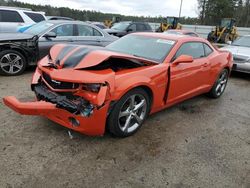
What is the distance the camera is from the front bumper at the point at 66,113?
2.96 meters

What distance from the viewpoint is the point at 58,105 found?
304 cm

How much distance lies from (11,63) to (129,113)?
13.7ft

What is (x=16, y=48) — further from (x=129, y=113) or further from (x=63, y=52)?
(x=129, y=113)

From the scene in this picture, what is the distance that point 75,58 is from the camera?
3.32 metres

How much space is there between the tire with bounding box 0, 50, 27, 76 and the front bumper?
353 centimetres

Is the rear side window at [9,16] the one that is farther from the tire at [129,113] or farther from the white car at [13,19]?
the tire at [129,113]

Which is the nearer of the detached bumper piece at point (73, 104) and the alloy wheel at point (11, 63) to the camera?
the detached bumper piece at point (73, 104)

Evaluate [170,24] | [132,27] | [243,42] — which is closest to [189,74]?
[243,42]

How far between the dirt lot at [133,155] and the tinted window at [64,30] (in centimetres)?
367

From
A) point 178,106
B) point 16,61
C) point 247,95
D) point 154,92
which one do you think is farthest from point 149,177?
point 16,61

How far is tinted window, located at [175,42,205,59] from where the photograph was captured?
4.35 meters

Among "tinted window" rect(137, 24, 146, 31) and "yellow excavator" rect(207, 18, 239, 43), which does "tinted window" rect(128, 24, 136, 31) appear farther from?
"yellow excavator" rect(207, 18, 239, 43)

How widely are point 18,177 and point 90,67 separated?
1495 mm

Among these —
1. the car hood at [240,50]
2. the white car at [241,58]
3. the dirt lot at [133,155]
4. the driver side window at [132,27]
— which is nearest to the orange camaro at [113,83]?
the dirt lot at [133,155]
